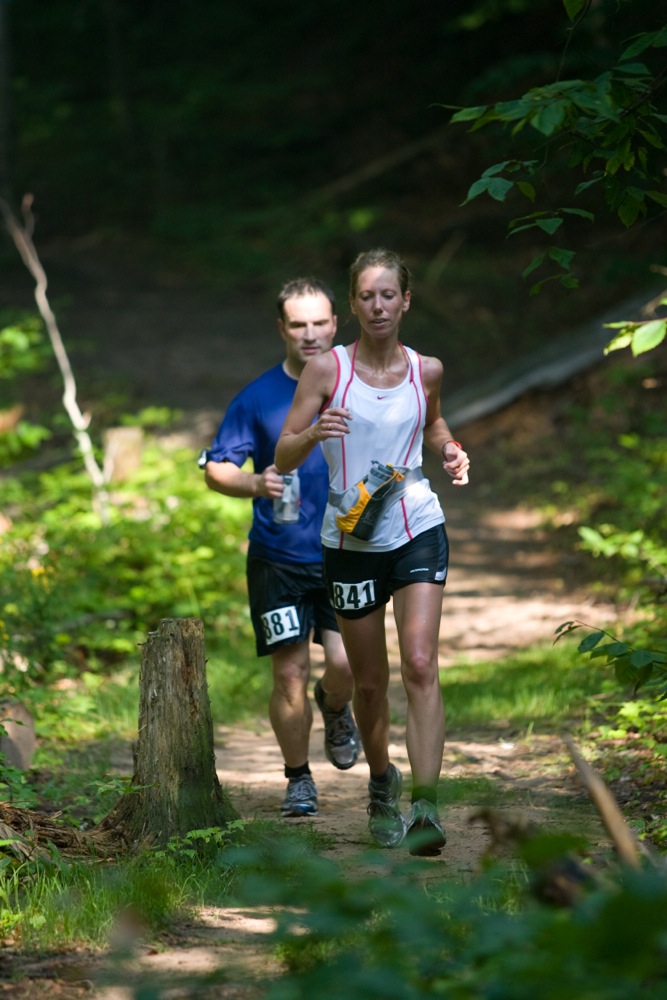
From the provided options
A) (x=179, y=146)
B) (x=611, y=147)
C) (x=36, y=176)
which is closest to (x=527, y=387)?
(x=611, y=147)

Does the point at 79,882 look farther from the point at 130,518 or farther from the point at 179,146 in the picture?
the point at 179,146

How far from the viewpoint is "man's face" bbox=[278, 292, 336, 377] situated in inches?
195

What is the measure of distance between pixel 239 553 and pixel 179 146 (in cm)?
1867

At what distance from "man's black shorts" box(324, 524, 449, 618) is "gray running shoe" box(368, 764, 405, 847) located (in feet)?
2.58

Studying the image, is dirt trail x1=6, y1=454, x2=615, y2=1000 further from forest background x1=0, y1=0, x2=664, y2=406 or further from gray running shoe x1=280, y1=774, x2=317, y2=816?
forest background x1=0, y1=0, x2=664, y2=406

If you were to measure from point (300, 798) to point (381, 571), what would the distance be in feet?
4.01

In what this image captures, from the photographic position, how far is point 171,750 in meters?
4.07

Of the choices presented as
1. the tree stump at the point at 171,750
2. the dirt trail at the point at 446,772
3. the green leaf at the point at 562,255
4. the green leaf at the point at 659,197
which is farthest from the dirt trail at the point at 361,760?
the green leaf at the point at 659,197

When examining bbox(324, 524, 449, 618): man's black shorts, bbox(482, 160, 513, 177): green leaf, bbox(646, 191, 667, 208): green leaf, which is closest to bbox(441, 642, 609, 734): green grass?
bbox(324, 524, 449, 618): man's black shorts

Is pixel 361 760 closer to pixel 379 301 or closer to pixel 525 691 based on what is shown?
pixel 525 691

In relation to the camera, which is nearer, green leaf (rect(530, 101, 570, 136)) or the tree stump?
green leaf (rect(530, 101, 570, 136))

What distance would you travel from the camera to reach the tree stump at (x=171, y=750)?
404 centimetres

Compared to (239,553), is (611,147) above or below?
above

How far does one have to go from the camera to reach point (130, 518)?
907 cm
